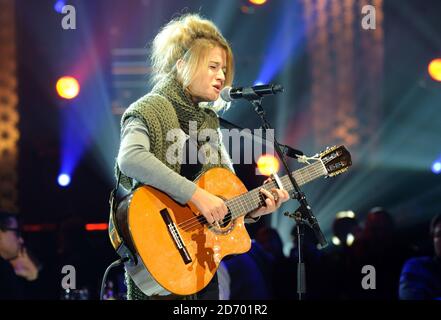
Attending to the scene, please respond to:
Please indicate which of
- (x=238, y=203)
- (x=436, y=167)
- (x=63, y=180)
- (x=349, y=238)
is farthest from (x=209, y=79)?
(x=436, y=167)

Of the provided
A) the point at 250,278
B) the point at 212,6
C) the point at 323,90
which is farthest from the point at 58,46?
the point at 323,90

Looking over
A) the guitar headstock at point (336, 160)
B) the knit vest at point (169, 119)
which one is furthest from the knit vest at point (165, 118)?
the guitar headstock at point (336, 160)

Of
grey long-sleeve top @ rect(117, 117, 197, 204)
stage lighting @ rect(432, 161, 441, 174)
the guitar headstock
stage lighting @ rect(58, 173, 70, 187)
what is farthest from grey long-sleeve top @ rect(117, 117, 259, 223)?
stage lighting @ rect(432, 161, 441, 174)

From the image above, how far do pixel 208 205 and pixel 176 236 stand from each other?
0.73 feet

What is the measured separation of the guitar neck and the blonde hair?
0.69 m

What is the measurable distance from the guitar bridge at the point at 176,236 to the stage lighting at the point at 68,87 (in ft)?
14.0

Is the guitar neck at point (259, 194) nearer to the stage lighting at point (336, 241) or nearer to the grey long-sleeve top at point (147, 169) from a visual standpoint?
the grey long-sleeve top at point (147, 169)

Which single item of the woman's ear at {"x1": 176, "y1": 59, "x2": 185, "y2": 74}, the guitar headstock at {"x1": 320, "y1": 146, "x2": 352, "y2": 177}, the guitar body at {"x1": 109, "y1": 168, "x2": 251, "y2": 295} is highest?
the woman's ear at {"x1": 176, "y1": 59, "x2": 185, "y2": 74}

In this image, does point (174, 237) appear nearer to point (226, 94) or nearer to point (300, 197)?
point (300, 197)

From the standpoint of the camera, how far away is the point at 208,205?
319cm

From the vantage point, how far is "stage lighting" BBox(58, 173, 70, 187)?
6.97m

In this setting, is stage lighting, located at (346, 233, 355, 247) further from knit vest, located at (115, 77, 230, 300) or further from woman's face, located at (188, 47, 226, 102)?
woman's face, located at (188, 47, 226, 102)

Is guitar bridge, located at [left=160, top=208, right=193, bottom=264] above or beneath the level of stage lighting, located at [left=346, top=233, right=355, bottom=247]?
beneath
